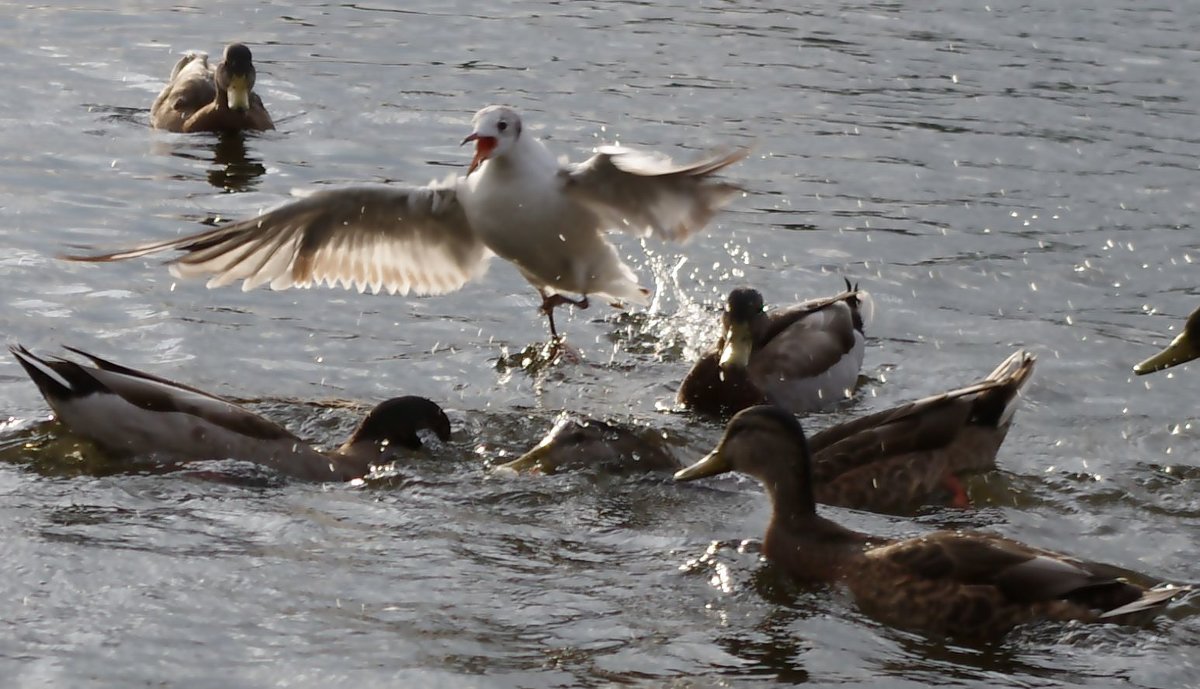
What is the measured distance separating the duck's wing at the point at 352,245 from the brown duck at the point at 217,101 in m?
3.87

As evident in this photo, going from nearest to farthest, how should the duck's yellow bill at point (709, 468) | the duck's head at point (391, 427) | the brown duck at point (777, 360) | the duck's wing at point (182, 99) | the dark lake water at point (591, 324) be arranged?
1. the dark lake water at point (591, 324)
2. the duck's yellow bill at point (709, 468)
3. the duck's head at point (391, 427)
4. the brown duck at point (777, 360)
5. the duck's wing at point (182, 99)

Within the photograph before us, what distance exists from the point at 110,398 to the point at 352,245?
2932mm

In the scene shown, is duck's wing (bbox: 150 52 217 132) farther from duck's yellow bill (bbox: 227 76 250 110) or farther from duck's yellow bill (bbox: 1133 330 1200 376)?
duck's yellow bill (bbox: 1133 330 1200 376)

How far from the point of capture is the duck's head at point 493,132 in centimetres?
952

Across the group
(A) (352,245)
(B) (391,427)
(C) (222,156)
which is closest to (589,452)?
(B) (391,427)

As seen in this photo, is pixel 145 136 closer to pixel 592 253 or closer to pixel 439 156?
pixel 439 156

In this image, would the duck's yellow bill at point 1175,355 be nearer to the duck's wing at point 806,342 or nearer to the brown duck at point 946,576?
the duck's wing at point 806,342

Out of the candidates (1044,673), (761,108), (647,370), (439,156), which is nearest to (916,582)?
(1044,673)

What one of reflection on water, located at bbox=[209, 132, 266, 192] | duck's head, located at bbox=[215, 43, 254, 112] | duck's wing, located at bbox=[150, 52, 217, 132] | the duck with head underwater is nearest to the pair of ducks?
the duck with head underwater

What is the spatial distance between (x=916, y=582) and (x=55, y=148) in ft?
Result: 29.1

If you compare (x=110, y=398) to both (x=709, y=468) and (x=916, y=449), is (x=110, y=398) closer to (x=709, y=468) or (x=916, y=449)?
(x=709, y=468)

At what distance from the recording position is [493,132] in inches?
375

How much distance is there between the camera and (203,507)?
7.25 meters

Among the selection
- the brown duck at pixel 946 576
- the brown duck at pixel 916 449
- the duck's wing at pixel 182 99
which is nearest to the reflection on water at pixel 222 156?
the duck's wing at pixel 182 99
